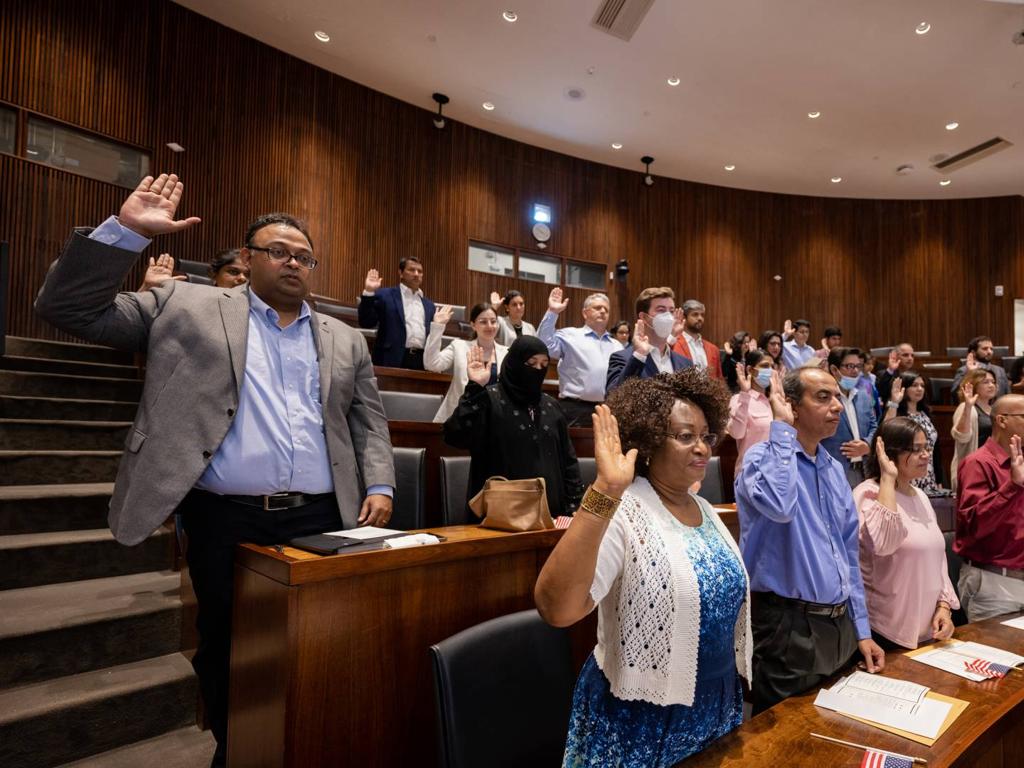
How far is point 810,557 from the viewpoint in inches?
61.1

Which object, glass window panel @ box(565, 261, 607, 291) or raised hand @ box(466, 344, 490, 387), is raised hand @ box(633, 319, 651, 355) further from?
glass window panel @ box(565, 261, 607, 291)

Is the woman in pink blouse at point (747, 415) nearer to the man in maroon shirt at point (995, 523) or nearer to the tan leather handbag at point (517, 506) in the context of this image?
the man in maroon shirt at point (995, 523)

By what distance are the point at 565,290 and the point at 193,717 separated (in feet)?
22.0

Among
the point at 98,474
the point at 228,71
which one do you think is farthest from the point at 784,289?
the point at 98,474

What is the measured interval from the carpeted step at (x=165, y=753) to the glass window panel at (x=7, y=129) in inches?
188

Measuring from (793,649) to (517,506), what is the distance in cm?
77

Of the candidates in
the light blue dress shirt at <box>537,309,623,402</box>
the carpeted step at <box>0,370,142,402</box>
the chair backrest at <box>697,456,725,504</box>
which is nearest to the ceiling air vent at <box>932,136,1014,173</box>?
the light blue dress shirt at <box>537,309,623,402</box>

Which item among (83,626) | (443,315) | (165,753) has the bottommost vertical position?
(165,753)

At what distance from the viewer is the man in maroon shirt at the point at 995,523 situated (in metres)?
2.21

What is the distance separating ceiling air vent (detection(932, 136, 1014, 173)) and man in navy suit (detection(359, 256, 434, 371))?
7.13m

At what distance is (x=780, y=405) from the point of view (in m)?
1.73

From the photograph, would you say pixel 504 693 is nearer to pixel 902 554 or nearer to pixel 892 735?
pixel 892 735

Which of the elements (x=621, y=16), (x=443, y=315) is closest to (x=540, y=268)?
(x=621, y=16)

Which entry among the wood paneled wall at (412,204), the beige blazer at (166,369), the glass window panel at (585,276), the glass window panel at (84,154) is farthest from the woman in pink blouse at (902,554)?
the glass window panel at (585,276)
